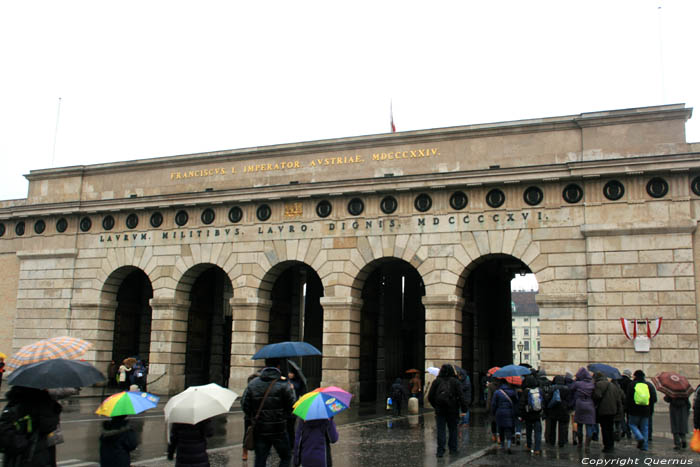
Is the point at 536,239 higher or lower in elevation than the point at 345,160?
lower

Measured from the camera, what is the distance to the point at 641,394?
15.6 m

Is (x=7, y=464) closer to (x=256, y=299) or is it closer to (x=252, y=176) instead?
(x=256, y=299)

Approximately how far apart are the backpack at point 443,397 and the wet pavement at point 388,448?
108cm

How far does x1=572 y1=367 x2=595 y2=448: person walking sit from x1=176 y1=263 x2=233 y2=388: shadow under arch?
20035mm

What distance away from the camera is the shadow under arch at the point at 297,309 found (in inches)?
1249

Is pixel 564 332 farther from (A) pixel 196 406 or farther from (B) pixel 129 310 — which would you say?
(B) pixel 129 310

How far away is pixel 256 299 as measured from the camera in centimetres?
2959

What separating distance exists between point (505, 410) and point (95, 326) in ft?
77.2

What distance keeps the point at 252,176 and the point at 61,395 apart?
2377 centimetres

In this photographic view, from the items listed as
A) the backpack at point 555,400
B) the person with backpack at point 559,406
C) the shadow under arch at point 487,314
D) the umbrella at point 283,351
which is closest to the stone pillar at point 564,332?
the shadow under arch at point 487,314

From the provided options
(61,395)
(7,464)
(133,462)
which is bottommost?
(133,462)

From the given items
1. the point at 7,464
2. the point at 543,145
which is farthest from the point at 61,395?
the point at 543,145

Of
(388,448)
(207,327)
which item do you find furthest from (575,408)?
(207,327)

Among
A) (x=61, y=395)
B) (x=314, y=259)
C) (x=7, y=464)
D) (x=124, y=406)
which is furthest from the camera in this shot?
(x=314, y=259)
